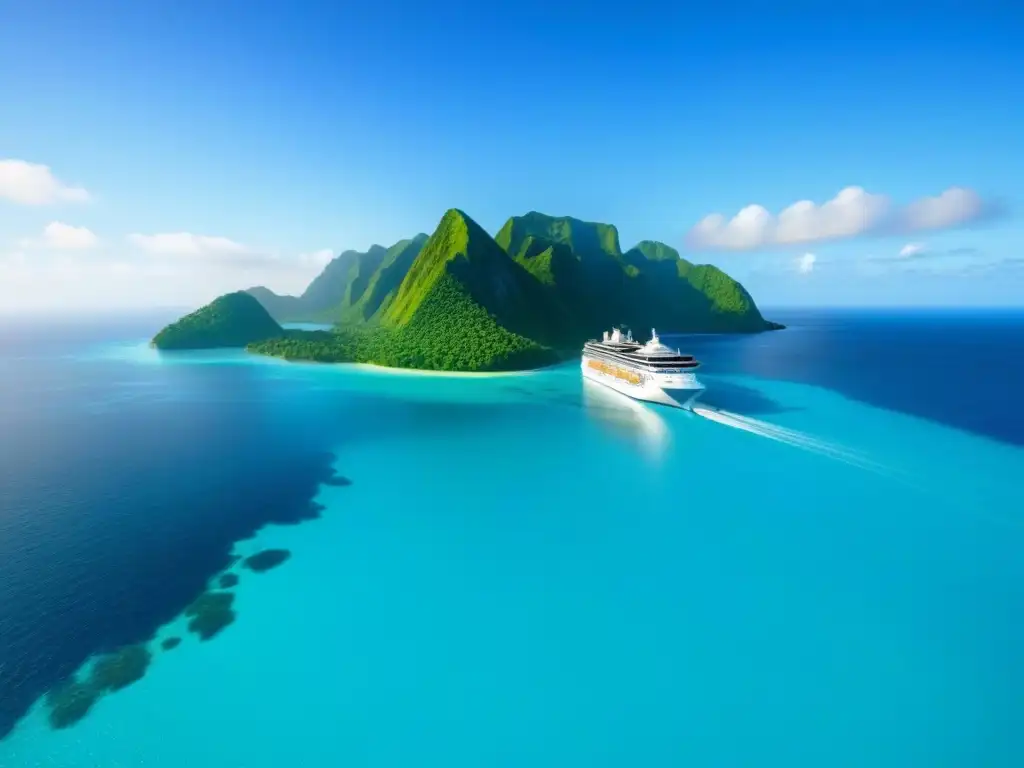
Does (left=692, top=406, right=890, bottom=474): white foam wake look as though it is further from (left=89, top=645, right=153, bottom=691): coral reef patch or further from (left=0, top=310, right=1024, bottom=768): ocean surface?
(left=89, top=645, right=153, bottom=691): coral reef patch

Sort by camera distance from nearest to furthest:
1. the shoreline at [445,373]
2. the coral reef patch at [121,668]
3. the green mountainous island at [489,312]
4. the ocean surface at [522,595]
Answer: the ocean surface at [522,595], the coral reef patch at [121,668], the shoreline at [445,373], the green mountainous island at [489,312]

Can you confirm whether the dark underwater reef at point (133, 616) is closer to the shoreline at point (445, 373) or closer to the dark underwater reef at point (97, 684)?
the dark underwater reef at point (97, 684)

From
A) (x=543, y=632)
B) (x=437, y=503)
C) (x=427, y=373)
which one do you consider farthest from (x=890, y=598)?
(x=427, y=373)

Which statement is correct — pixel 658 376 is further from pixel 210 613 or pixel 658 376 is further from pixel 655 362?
pixel 210 613

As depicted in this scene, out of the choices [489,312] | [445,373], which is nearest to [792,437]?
[445,373]

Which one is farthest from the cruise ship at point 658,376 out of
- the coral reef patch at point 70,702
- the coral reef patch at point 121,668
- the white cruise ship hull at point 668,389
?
the coral reef patch at point 70,702

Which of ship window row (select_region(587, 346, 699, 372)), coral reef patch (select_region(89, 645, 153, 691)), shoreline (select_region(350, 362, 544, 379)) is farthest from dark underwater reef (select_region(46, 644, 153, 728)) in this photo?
shoreline (select_region(350, 362, 544, 379))
